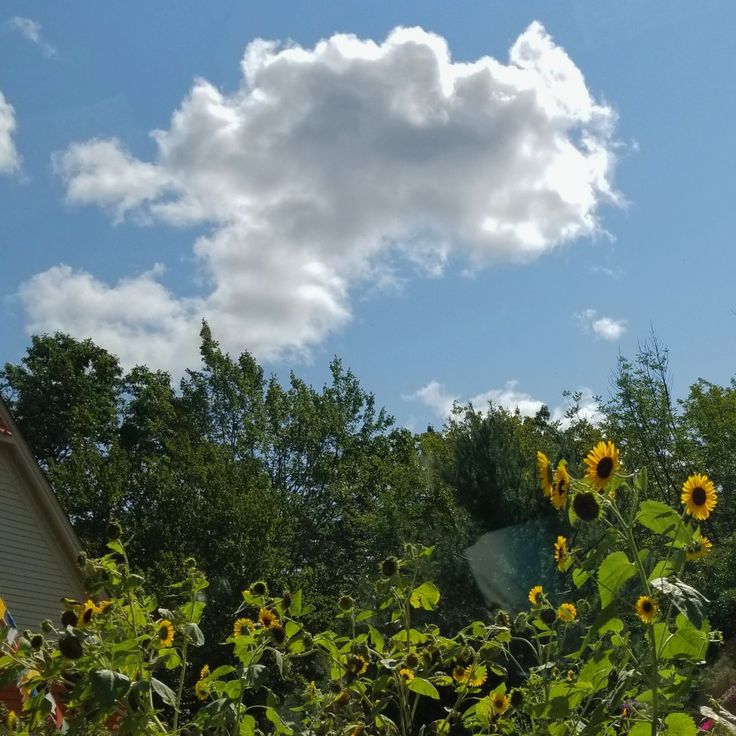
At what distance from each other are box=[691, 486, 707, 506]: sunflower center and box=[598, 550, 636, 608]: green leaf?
83 centimetres

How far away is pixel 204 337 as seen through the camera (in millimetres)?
30766

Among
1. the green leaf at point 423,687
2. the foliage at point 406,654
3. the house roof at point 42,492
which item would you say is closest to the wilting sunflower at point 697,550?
the foliage at point 406,654

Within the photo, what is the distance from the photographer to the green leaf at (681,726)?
2.15 meters

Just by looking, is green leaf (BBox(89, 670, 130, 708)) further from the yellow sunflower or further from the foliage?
the yellow sunflower

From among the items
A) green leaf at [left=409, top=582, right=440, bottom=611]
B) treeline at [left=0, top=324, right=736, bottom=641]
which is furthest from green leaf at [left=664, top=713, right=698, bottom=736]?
treeline at [left=0, top=324, right=736, bottom=641]

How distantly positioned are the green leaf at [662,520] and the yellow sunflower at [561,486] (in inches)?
14.8

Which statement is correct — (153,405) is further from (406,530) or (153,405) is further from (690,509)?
(690,509)

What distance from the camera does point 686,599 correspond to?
1921mm

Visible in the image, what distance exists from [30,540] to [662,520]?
1091 centimetres

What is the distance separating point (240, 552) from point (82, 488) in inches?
193

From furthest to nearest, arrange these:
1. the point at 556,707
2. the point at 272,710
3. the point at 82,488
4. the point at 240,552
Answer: the point at 82,488 → the point at 240,552 → the point at 272,710 → the point at 556,707

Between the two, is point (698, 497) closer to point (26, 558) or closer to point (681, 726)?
point (681, 726)

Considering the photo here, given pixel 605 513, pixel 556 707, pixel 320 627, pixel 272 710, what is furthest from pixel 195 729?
pixel 320 627

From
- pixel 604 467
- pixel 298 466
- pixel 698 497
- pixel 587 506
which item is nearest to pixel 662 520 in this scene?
pixel 587 506
